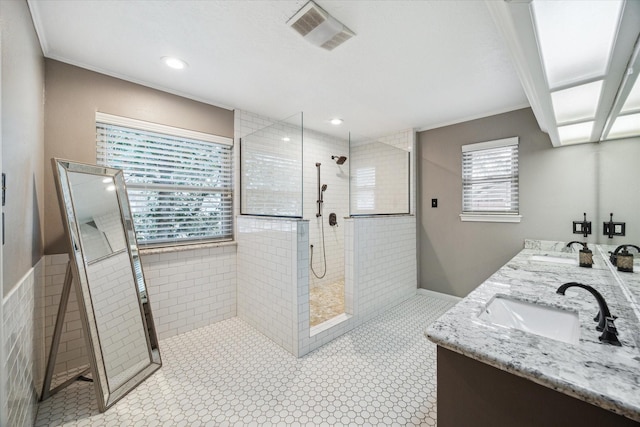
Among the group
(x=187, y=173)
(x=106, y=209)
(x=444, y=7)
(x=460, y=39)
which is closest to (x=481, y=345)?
(x=444, y=7)

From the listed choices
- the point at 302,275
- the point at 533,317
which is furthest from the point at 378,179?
the point at 533,317

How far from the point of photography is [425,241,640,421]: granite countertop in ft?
2.19

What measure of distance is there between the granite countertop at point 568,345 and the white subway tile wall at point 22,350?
5.69 ft

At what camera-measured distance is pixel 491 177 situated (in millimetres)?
3080

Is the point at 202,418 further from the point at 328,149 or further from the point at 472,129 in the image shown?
the point at 472,129

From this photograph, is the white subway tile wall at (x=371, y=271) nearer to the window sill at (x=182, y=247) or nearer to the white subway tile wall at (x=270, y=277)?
the white subway tile wall at (x=270, y=277)

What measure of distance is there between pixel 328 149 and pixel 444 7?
2651 millimetres

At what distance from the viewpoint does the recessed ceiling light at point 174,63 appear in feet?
6.47

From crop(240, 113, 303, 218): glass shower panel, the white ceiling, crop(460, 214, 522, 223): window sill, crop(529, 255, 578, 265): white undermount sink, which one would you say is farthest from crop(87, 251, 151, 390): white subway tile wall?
crop(460, 214, 522, 223): window sill

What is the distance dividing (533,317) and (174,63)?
2937 millimetres

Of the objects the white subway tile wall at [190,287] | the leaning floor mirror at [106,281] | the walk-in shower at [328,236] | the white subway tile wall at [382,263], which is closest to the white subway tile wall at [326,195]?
the walk-in shower at [328,236]

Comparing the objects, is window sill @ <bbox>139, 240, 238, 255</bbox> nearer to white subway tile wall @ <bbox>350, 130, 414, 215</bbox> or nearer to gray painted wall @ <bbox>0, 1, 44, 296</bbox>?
gray painted wall @ <bbox>0, 1, 44, 296</bbox>

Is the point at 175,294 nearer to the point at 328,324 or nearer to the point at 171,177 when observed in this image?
the point at 171,177

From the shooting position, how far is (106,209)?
6.31 ft
